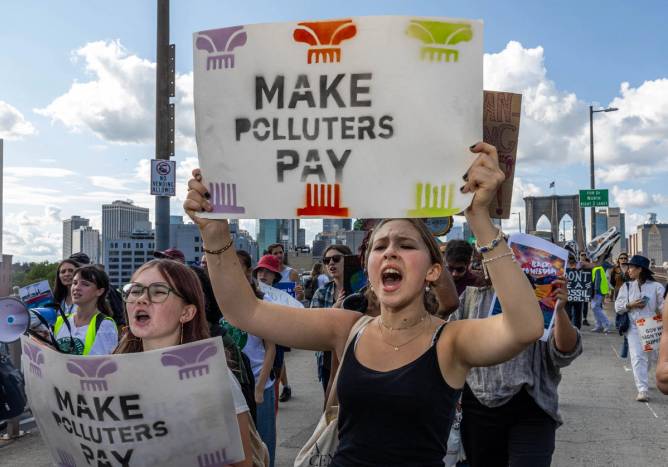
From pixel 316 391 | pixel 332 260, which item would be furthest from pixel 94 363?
pixel 316 391

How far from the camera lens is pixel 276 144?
250 cm

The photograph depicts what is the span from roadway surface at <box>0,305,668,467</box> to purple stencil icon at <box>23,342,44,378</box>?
4129 mm

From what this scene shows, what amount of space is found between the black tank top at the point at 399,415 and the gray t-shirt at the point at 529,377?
4.67 ft

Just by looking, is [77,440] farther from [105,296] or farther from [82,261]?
[82,261]

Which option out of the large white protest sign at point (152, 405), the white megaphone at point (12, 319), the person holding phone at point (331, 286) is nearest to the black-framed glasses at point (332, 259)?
the person holding phone at point (331, 286)

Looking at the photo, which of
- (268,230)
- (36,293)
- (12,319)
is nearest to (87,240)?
(268,230)

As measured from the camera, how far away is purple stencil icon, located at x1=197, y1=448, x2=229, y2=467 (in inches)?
90.1

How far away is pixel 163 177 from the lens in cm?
952

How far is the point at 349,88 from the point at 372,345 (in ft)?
3.08

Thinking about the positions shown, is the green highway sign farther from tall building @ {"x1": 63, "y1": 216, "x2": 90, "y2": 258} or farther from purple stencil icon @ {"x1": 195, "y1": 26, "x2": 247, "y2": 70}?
tall building @ {"x1": 63, "y1": 216, "x2": 90, "y2": 258}

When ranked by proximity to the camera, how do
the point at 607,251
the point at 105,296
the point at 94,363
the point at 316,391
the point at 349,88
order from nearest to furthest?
1. the point at 94,363
2. the point at 349,88
3. the point at 105,296
4. the point at 316,391
5. the point at 607,251

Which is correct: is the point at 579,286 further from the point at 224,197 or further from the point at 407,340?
the point at 224,197

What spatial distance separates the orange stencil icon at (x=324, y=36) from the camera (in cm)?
243

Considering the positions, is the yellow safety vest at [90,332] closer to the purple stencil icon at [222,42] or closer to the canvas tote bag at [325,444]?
the canvas tote bag at [325,444]
